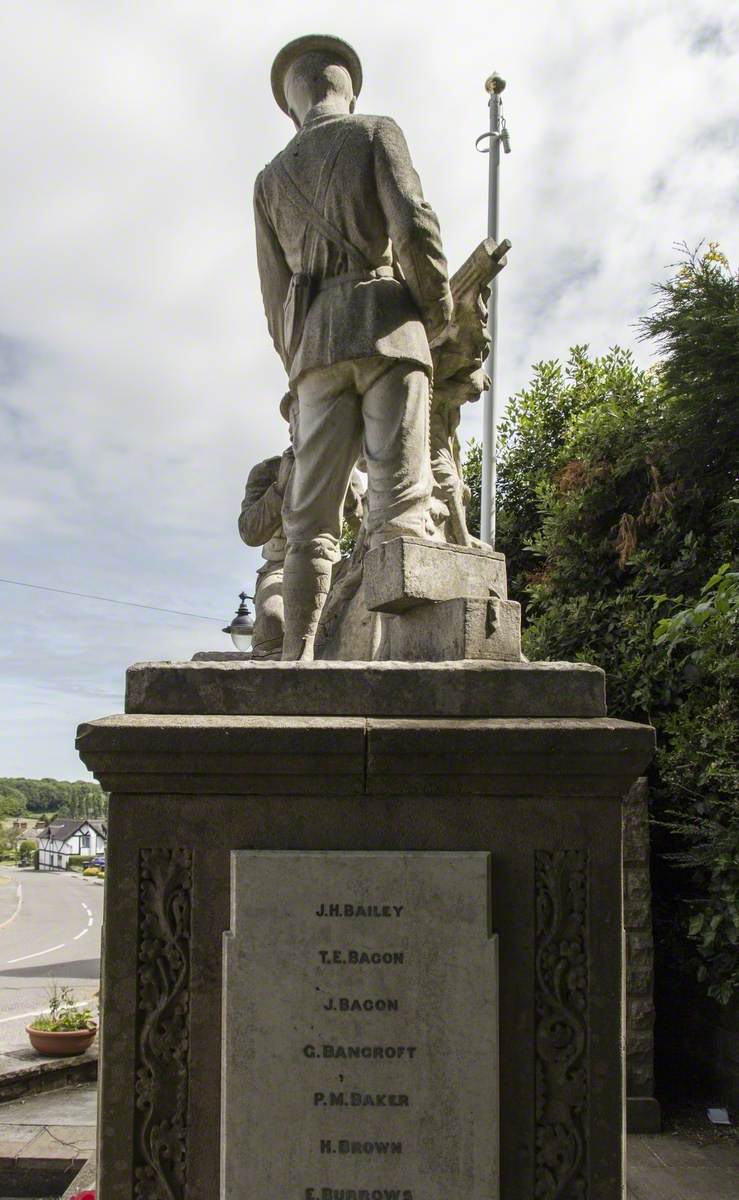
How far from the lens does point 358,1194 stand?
8.27 feet

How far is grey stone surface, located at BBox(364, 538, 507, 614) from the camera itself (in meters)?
3.48

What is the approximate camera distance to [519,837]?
8.87 ft

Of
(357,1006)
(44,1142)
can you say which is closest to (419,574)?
(357,1006)

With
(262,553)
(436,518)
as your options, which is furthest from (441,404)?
(262,553)

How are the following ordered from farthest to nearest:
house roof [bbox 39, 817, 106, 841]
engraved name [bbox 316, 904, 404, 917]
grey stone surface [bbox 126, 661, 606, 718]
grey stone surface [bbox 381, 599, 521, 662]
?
house roof [bbox 39, 817, 106, 841] → grey stone surface [bbox 381, 599, 521, 662] → grey stone surface [bbox 126, 661, 606, 718] → engraved name [bbox 316, 904, 404, 917]

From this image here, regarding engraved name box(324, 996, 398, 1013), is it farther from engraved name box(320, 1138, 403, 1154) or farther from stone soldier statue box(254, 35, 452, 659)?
stone soldier statue box(254, 35, 452, 659)

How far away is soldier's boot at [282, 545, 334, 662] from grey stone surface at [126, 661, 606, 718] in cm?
124

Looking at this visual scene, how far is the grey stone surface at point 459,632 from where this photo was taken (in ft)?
10.6

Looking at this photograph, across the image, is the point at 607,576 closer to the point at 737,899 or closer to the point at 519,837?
the point at 737,899

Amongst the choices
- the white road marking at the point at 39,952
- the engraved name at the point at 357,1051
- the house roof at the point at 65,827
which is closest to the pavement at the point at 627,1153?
the engraved name at the point at 357,1051

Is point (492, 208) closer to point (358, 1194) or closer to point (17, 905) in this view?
point (358, 1194)

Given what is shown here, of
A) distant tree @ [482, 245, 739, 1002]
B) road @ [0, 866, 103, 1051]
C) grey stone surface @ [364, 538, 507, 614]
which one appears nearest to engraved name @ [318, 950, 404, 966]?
grey stone surface @ [364, 538, 507, 614]

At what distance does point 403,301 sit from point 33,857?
99664 mm

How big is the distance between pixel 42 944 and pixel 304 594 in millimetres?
25304
